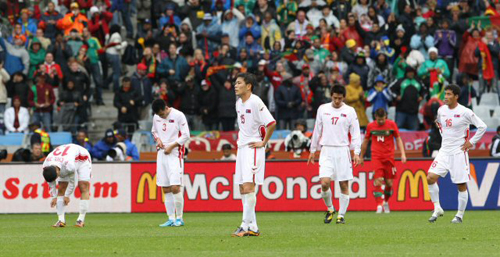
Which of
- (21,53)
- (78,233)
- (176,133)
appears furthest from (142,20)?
(78,233)

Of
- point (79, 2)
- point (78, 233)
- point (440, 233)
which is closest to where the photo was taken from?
point (440, 233)

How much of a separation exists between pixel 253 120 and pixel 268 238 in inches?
66.4

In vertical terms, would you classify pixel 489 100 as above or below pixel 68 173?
above

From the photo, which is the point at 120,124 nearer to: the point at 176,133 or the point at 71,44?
the point at 71,44

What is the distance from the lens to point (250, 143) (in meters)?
15.2

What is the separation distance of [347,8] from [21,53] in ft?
32.2

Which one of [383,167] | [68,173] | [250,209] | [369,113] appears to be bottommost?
[250,209]

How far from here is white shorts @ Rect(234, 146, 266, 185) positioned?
592 inches

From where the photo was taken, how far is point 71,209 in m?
25.6

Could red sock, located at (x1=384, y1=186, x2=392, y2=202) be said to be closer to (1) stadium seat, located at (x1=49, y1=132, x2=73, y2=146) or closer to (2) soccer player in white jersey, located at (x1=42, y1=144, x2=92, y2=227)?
(2) soccer player in white jersey, located at (x1=42, y1=144, x2=92, y2=227)

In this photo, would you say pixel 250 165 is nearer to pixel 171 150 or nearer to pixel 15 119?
pixel 171 150

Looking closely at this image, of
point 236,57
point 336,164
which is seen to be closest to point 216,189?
point 236,57

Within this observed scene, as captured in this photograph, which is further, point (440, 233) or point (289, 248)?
point (440, 233)

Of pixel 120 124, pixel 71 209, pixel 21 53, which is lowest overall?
pixel 71 209
